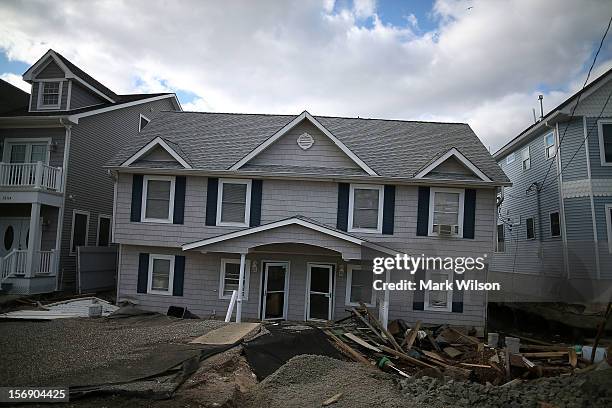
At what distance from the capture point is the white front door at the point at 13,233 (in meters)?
16.2

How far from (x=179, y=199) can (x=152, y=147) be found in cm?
194

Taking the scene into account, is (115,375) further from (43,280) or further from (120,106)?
(120,106)

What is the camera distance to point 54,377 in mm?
6191

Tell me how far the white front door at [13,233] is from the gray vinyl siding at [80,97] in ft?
16.0

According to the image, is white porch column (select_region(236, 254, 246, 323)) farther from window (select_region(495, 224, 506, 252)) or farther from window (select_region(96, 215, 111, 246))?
window (select_region(495, 224, 506, 252))

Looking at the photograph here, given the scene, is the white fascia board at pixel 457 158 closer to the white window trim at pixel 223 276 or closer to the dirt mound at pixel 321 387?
the white window trim at pixel 223 276

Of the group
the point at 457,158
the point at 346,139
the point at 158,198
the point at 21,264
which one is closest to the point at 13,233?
the point at 21,264

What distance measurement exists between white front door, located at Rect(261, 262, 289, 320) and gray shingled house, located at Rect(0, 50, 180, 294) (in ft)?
26.0

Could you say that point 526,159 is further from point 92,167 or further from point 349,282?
point 92,167

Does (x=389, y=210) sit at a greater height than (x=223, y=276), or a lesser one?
greater

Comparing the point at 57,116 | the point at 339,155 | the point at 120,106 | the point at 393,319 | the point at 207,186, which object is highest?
the point at 120,106

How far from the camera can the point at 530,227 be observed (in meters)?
18.6

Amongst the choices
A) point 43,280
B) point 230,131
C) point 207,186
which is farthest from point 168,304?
point 230,131

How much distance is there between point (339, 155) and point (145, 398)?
33.3 feet
